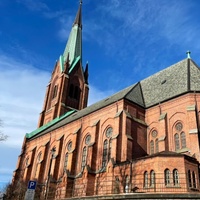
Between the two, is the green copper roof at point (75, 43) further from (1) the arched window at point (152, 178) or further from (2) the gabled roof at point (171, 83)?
(1) the arched window at point (152, 178)

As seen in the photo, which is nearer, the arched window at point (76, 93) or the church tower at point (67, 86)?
the church tower at point (67, 86)

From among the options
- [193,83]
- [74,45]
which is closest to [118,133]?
[193,83]

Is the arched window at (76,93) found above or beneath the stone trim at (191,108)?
above

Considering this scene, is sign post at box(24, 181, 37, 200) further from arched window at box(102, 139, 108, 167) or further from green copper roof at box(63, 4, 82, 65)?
green copper roof at box(63, 4, 82, 65)

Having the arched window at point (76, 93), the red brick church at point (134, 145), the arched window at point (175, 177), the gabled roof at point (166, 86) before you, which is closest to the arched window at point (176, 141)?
the red brick church at point (134, 145)

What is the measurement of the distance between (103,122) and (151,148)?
648 centimetres

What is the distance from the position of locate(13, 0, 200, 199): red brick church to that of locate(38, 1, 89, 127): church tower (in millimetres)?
9384

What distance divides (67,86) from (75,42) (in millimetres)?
12316

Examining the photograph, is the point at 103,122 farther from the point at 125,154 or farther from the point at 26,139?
the point at 26,139

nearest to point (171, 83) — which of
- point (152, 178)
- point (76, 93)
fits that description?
point (152, 178)

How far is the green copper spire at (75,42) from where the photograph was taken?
2159 inches

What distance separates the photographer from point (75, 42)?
5672 cm

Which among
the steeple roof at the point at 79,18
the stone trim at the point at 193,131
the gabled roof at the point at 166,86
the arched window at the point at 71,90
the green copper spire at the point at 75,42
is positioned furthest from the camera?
the steeple roof at the point at 79,18

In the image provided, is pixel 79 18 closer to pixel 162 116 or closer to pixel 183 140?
pixel 162 116
